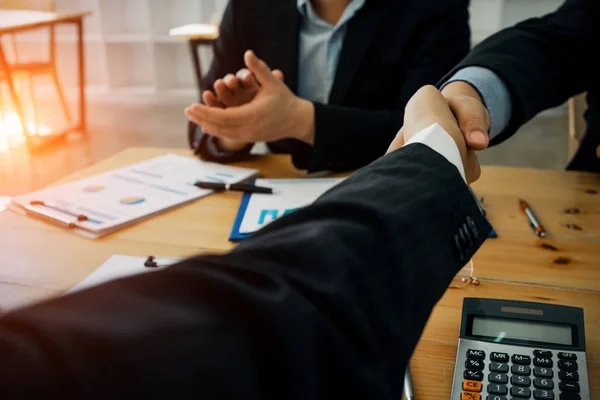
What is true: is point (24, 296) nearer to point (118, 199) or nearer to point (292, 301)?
point (118, 199)

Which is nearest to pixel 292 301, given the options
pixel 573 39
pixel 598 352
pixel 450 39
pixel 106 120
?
pixel 598 352

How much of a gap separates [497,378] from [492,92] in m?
0.47

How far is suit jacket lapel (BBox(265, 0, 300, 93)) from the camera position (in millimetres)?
1204

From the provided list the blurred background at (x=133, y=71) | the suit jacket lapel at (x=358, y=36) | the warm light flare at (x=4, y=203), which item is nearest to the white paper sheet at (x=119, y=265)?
the warm light flare at (x=4, y=203)

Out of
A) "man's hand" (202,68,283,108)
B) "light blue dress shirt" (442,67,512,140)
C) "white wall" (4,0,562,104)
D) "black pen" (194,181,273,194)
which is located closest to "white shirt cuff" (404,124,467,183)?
"light blue dress shirt" (442,67,512,140)

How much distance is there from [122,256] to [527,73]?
2.16 feet

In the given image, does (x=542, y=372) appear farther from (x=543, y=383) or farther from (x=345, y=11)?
(x=345, y=11)

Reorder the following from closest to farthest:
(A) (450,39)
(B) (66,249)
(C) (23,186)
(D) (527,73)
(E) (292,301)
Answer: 1. (E) (292,301)
2. (B) (66,249)
3. (D) (527,73)
4. (A) (450,39)
5. (C) (23,186)

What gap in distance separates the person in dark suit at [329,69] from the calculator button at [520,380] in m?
0.64

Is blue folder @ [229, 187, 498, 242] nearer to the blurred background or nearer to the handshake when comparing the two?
the handshake

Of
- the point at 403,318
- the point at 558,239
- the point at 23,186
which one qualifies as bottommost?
the point at 23,186

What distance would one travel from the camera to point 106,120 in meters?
4.09

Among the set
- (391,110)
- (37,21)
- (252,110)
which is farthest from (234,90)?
(37,21)

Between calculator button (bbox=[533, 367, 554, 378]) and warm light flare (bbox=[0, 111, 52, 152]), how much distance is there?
358 centimetres
